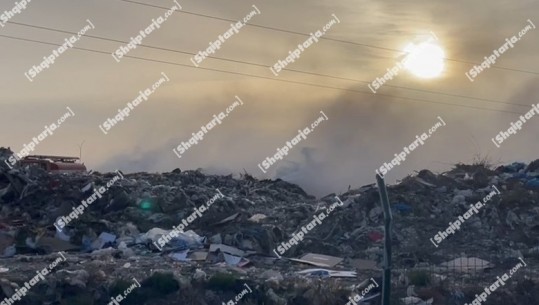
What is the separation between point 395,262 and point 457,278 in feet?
10.1

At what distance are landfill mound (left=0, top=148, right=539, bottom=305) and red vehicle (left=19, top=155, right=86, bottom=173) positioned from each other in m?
1.03

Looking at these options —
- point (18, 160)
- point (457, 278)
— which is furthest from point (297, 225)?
point (18, 160)

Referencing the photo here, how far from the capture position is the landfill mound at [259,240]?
12.3 metres

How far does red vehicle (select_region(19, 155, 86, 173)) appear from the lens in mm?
27047

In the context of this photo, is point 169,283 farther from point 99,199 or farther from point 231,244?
point 99,199

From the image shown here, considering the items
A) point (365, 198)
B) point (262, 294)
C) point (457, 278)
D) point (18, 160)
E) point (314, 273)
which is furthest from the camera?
point (18, 160)

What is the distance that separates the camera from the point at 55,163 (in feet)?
92.5

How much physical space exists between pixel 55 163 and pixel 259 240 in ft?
41.4

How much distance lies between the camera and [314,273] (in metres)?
15.0
